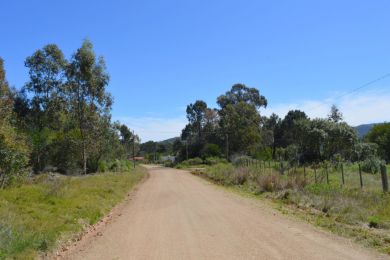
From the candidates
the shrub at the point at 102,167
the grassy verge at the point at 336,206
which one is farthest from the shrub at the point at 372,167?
the shrub at the point at 102,167

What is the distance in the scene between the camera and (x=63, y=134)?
4538 cm

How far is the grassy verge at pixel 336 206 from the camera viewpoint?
11.1 metres

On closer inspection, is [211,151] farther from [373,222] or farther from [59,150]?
[373,222]

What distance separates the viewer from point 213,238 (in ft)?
35.1

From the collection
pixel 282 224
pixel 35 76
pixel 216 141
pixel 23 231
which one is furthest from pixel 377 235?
pixel 216 141

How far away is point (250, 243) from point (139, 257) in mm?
2555

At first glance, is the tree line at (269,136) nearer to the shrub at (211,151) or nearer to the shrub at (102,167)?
the shrub at (211,151)

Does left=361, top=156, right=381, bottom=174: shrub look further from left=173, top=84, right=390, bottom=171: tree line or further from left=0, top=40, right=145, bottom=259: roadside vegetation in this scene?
left=0, top=40, right=145, bottom=259: roadside vegetation

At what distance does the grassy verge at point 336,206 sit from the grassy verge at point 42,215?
22.6ft

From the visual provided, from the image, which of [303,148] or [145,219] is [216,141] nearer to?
[303,148]

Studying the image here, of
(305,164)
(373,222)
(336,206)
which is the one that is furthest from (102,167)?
(373,222)

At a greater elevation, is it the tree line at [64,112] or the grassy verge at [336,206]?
the tree line at [64,112]

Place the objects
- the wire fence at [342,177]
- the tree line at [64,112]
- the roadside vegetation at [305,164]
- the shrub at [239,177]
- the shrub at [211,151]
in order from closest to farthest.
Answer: the roadside vegetation at [305,164] < the wire fence at [342,177] < the shrub at [239,177] < the tree line at [64,112] < the shrub at [211,151]

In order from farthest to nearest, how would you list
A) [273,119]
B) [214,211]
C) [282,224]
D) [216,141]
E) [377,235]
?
[273,119], [216,141], [214,211], [282,224], [377,235]
